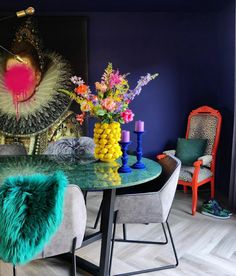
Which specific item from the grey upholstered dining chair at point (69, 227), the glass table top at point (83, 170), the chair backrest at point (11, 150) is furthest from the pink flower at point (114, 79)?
the chair backrest at point (11, 150)

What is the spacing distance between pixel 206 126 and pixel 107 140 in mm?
1887

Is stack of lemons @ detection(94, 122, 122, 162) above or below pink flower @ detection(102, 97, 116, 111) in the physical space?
below

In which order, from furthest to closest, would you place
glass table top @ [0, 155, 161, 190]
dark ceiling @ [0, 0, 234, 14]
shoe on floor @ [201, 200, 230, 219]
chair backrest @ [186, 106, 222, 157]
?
chair backrest @ [186, 106, 222, 157] → dark ceiling @ [0, 0, 234, 14] → shoe on floor @ [201, 200, 230, 219] → glass table top @ [0, 155, 161, 190]

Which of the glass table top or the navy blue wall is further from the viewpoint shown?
the navy blue wall

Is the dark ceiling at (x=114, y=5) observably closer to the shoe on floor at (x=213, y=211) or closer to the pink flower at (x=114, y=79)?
the pink flower at (x=114, y=79)

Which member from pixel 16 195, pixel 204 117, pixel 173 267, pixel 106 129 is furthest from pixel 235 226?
pixel 16 195

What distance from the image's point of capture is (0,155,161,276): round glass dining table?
1722mm

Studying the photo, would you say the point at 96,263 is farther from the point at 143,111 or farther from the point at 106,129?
the point at 143,111

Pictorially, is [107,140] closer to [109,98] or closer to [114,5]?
[109,98]

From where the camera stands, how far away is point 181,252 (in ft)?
7.72

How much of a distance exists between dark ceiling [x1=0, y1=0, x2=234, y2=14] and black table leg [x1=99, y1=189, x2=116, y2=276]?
243cm

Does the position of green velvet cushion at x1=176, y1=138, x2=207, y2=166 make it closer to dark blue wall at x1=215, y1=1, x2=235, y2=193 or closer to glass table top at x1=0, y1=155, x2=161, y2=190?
dark blue wall at x1=215, y1=1, x2=235, y2=193

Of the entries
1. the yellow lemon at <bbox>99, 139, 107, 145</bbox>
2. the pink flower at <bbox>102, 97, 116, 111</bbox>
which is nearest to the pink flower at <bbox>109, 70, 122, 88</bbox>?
the pink flower at <bbox>102, 97, 116, 111</bbox>

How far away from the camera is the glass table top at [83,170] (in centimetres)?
171
